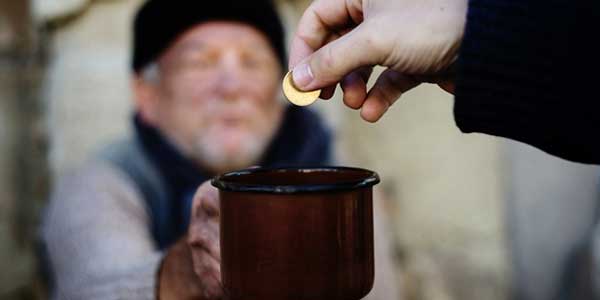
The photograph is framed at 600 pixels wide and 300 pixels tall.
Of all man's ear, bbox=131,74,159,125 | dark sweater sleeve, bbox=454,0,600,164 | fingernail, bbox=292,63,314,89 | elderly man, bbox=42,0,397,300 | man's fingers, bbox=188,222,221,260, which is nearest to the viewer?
dark sweater sleeve, bbox=454,0,600,164

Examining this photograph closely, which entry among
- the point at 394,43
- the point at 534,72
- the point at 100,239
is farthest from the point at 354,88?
the point at 100,239

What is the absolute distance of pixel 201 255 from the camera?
0.94 metres

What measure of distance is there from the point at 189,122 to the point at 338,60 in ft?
3.88

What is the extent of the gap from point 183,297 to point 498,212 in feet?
4.41

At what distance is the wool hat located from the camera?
6.09 ft

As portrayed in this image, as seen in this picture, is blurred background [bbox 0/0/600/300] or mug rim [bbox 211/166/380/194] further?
blurred background [bbox 0/0/600/300]

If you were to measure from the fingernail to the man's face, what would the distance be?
1.07 m

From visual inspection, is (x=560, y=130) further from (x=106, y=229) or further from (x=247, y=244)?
(x=106, y=229)

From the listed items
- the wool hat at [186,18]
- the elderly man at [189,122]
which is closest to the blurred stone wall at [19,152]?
the elderly man at [189,122]

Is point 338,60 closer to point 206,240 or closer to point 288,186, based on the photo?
point 288,186

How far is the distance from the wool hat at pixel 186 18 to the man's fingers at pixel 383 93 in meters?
1.09

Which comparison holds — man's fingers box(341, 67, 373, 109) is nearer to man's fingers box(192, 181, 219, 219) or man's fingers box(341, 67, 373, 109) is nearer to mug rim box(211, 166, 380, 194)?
mug rim box(211, 166, 380, 194)

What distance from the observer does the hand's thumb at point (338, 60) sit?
71 cm

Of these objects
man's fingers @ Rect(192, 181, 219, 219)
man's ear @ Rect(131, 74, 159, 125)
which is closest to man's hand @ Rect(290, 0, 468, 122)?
man's fingers @ Rect(192, 181, 219, 219)
